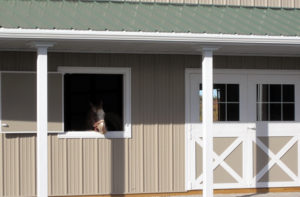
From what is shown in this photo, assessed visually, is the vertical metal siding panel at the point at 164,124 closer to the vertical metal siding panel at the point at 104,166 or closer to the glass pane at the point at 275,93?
the vertical metal siding panel at the point at 104,166

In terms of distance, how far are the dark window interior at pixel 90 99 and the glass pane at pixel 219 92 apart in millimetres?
1649

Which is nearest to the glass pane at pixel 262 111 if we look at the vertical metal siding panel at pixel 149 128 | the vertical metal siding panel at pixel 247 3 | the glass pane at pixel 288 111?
the glass pane at pixel 288 111

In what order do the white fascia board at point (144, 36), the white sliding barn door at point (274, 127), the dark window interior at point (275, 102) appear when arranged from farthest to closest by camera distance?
the dark window interior at point (275, 102), the white sliding barn door at point (274, 127), the white fascia board at point (144, 36)

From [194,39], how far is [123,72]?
1.88 metres

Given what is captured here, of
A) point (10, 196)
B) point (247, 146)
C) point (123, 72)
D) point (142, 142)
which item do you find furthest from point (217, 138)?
point (10, 196)

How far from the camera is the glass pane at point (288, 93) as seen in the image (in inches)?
428

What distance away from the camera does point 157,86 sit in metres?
10.2

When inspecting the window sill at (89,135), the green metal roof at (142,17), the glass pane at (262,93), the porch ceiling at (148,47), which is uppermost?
the green metal roof at (142,17)

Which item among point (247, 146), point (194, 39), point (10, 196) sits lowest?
point (10, 196)

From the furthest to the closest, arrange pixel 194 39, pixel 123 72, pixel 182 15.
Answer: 1. pixel 123 72
2. pixel 182 15
3. pixel 194 39

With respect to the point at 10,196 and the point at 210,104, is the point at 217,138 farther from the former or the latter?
the point at 10,196

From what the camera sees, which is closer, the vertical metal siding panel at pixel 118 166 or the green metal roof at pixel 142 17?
the green metal roof at pixel 142 17

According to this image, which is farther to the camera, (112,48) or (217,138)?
(217,138)

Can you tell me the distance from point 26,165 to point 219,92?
11.5ft
